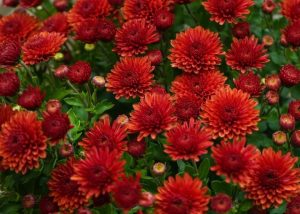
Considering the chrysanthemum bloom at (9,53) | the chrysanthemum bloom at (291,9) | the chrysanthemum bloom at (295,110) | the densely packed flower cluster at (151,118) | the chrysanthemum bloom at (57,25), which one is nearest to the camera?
the densely packed flower cluster at (151,118)

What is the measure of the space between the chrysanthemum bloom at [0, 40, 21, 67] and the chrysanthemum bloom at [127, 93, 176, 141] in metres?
0.61

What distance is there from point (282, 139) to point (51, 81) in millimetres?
1156

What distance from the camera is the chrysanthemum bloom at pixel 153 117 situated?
76.0 inches

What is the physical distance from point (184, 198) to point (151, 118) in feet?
1.14

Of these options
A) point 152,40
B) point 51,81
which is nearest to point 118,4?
point 152,40

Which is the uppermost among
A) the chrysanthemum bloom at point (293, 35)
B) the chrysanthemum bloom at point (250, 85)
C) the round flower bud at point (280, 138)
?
the chrysanthemum bloom at point (293, 35)

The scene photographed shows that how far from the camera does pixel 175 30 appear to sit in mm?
2748

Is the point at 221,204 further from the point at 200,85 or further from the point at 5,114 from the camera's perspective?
the point at 5,114

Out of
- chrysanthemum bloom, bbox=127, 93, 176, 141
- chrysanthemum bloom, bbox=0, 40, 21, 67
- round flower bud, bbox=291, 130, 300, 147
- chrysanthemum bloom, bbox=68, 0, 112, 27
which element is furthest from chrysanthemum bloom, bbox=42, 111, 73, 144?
round flower bud, bbox=291, 130, 300, 147

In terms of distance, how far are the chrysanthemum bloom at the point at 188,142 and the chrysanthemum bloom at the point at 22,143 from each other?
0.45 meters

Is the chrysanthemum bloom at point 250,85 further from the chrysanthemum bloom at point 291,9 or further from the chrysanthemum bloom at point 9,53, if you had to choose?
the chrysanthemum bloom at point 9,53

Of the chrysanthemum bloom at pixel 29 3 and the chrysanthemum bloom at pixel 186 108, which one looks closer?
the chrysanthemum bloom at pixel 186 108

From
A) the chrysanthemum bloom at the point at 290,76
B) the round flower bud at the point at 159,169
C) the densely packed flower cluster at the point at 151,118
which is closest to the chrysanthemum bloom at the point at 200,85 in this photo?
the densely packed flower cluster at the point at 151,118

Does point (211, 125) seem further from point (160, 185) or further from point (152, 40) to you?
point (152, 40)
